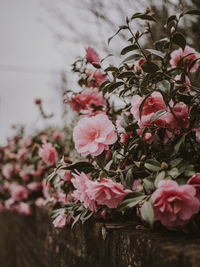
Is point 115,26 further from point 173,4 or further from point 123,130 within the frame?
point 123,130

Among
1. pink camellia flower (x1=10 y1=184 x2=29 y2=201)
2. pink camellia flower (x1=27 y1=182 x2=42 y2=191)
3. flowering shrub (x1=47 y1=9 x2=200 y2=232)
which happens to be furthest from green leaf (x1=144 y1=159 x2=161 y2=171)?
pink camellia flower (x1=10 y1=184 x2=29 y2=201)

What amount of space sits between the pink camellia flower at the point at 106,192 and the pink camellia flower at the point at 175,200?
0.34 feet

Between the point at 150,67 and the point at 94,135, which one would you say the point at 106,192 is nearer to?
the point at 94,135

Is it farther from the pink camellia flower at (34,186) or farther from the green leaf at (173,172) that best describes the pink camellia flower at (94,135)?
the pink camellia flower at (34,186)

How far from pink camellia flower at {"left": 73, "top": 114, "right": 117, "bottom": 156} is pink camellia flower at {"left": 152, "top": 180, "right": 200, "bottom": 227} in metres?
0.23

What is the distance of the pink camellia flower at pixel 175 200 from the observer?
534 mm

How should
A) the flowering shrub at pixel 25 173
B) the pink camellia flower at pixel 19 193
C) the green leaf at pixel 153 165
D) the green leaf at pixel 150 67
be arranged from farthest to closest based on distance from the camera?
the pink camellia flower at pixel 19 193 < the flowering shrub at pixel 25 173 < the green leaf at pixel 150 67 < the green leaf at pixel 153 165

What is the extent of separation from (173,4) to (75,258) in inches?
66.4

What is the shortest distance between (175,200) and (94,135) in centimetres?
30

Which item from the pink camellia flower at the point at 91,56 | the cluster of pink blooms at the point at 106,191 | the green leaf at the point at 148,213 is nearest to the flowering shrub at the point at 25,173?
the pink camellia flower at the point at 91,56

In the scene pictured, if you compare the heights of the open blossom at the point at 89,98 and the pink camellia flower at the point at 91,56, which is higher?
the pink camellia flower at the point at 91,56

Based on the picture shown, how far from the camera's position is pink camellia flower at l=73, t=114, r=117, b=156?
0.73 metres

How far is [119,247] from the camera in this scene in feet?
2.51

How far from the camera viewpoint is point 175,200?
1.80 feet
